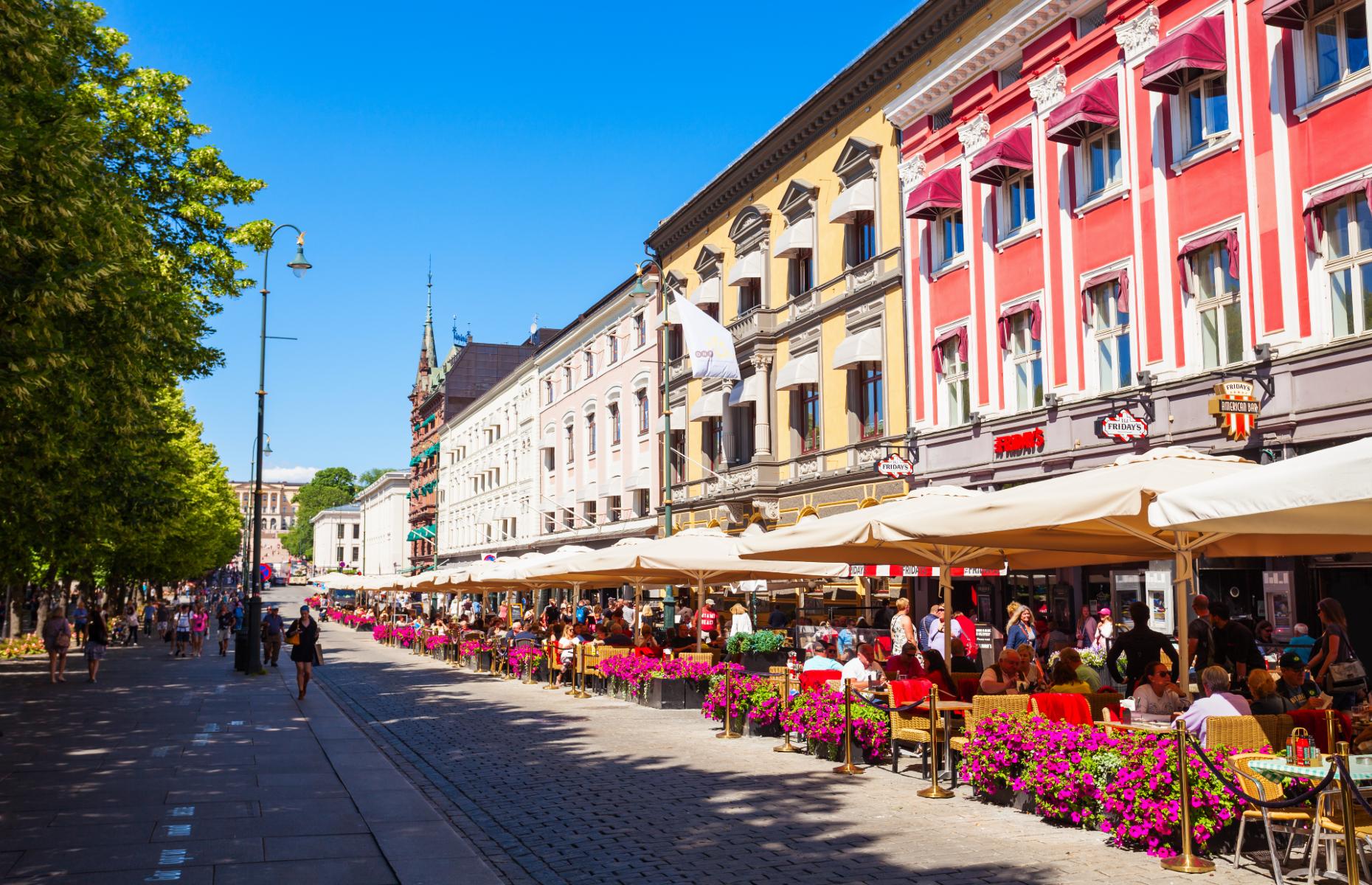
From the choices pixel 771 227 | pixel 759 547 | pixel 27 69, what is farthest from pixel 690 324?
pixel 27 69

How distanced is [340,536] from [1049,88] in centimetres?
15425

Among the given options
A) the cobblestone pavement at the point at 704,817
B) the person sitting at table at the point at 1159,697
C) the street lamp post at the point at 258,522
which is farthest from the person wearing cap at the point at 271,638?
the person sitting at table at the point at 1159,697

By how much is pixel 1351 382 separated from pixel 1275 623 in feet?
12.9

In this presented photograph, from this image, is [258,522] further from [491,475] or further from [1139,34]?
[491,475]

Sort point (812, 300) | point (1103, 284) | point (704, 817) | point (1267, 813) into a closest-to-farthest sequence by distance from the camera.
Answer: point (1267, 813)
point (704, 817)
point (1103, 284)
point (812, 300)

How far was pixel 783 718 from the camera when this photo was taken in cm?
1488

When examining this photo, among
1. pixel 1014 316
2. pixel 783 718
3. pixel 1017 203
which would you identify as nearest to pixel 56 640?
pixel 783 718

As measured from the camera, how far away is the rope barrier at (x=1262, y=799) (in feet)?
22.9

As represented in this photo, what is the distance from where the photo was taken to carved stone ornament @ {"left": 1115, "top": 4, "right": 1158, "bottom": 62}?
2083 cm

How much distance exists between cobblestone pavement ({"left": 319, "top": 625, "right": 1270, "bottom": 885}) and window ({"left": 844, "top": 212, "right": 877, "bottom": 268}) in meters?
16.8

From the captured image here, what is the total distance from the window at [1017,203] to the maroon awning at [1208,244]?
15.8 feet

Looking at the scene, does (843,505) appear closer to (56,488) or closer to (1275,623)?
(1275,623)

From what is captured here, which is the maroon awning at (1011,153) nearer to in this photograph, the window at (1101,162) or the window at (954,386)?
the window at (1101,162)

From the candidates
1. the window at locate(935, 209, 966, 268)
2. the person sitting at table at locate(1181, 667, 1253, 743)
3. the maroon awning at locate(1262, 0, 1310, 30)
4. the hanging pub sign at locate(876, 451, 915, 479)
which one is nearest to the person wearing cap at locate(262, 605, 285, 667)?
the hanging pub sign at locate(876, 451, 915, 479)
